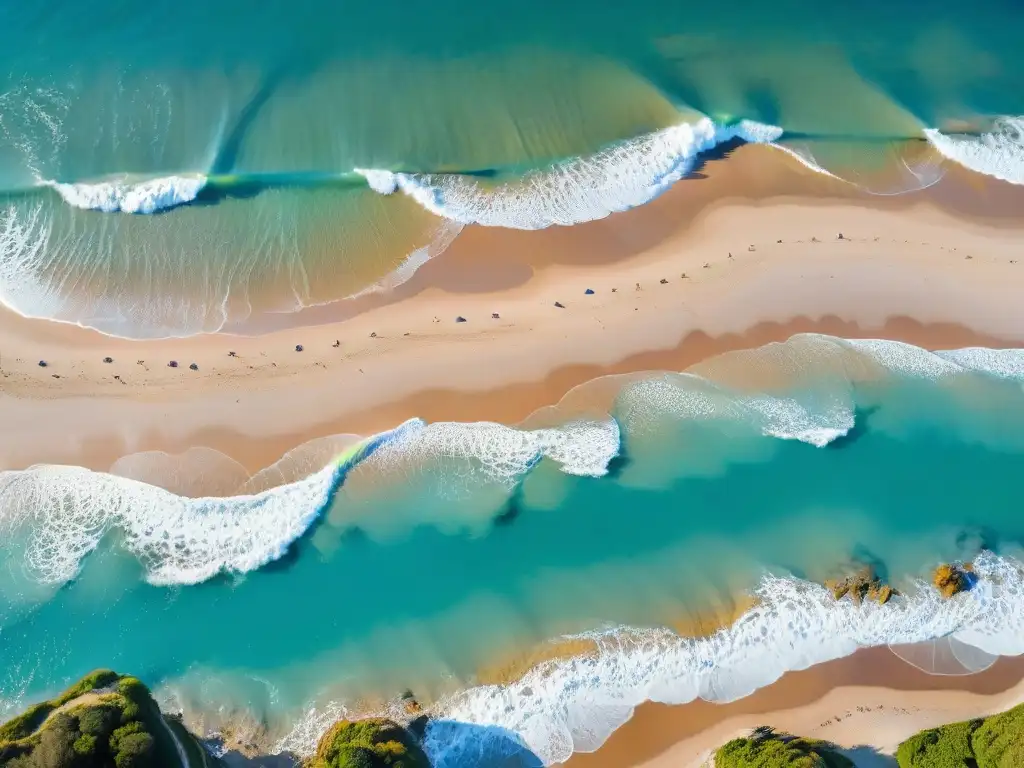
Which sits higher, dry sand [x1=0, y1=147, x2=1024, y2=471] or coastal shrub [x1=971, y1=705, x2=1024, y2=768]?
dry sand [x1=0, y1=147, x2=1024, y2=471]

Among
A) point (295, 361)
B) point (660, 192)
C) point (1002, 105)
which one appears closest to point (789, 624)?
point (660, 192)

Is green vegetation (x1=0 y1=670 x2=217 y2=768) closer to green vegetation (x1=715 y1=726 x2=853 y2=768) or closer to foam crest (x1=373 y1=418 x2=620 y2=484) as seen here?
foam crest (x1=373 y1=418 x2=620 y2=484)

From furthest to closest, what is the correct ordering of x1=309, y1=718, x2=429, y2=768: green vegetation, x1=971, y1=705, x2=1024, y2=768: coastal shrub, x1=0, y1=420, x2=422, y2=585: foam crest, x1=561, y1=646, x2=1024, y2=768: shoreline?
x1=0, y1=420, x2=422, y2=585: foam crest, x1=561, y1=646, x2=1024, y2=768: shoreline, x1=971, y1=705, x2=1024, y2=768: coastal shrub, x1=309, y1=718, x2=429, y2=768: green vegetation

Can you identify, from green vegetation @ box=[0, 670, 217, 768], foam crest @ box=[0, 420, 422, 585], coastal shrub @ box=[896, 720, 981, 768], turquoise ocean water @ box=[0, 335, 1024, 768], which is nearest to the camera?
green vegetation @ box=[0, 670, 217, 768]

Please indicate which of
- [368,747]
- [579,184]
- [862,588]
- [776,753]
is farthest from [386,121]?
[776,753]

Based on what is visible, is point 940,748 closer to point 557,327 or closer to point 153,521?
point 557,327

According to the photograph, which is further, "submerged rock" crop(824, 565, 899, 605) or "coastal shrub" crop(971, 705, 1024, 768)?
"submerged rock" crop(824, 565, 899, 605)

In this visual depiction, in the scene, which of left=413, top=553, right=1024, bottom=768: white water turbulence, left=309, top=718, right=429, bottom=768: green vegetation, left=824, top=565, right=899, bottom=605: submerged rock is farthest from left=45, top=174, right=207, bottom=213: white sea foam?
left=824, top=565, right=899, bottom=605: submerged rock

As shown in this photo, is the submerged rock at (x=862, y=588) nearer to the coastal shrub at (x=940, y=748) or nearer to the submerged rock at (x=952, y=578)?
the submerged rock at (x=952, y=578)

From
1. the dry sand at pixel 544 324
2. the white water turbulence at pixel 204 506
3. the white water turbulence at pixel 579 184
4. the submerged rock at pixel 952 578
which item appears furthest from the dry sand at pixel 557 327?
the submerged rock at pixel 952 578
